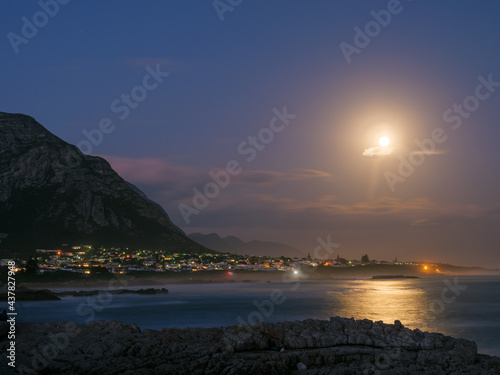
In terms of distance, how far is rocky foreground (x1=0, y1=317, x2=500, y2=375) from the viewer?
23.1m

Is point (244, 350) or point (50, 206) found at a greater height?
point (50, 206)

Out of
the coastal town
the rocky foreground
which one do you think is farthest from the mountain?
the rocky foreground

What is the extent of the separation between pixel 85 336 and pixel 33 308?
145ft

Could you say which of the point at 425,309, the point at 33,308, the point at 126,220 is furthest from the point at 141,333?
the point at 126,220

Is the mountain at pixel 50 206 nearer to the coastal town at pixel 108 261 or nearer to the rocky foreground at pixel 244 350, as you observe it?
the coastal town at pixel 108 261

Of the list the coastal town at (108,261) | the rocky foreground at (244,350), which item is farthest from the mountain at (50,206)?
the rocky foreground at (244,350)

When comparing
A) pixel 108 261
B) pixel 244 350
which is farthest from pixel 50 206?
pixel 244 350

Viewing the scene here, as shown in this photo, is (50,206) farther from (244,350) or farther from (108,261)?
(244,350)

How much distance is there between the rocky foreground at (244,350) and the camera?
23.1 metres

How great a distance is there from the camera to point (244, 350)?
85.8ft

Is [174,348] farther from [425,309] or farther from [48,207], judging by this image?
[48,207]

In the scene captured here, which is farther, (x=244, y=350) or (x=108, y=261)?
(x=108, y=261)

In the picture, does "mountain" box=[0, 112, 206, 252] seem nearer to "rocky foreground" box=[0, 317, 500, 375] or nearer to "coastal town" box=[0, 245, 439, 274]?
"coastal town" box=[0, 245, 439, 274]

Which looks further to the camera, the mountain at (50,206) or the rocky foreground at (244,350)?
the mountain at (50,206)
